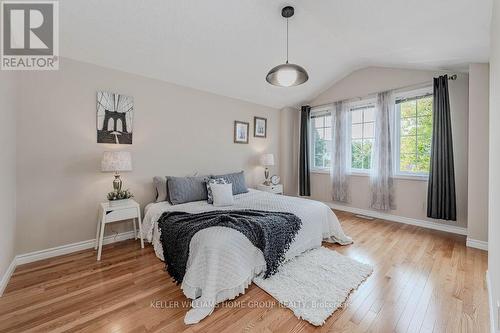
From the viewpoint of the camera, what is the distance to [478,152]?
109 inches

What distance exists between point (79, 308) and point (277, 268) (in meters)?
1.66

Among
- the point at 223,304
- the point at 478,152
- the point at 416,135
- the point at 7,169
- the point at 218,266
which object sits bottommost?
the point at 223,304

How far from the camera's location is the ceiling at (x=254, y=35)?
2.12m

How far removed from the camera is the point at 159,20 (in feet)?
7.56

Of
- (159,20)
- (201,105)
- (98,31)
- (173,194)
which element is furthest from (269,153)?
(98,31)

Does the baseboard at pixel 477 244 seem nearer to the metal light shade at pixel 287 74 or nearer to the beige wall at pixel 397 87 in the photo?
the beige wall at pixel 397 87

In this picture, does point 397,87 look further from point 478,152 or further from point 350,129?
point 478,152

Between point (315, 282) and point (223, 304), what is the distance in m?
0.85

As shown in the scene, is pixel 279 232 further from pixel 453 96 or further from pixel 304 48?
pixel 453 96

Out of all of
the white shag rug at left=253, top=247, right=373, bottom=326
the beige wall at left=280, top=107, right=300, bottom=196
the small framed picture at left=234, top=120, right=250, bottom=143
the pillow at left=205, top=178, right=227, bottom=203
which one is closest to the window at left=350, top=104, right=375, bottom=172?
the beige wall at left=280, top=107, right=300, bottom=196

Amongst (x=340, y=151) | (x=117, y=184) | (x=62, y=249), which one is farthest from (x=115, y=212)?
(x=340, y=151)

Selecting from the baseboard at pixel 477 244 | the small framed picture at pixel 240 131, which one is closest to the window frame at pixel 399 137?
the baseboard at pixel 477 244

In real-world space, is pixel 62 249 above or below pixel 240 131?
below

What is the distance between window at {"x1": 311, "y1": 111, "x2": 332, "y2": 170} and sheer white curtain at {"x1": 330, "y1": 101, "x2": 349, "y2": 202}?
286 mm
